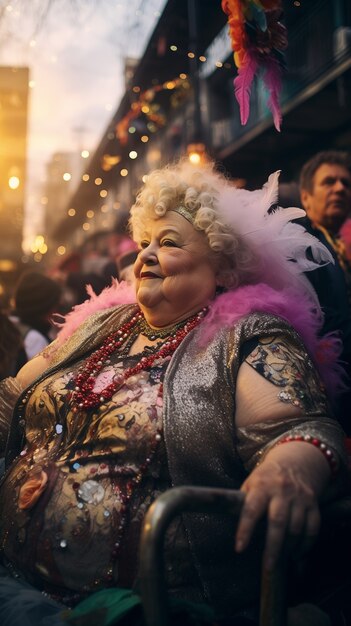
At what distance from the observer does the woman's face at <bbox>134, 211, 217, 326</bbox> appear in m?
2.11

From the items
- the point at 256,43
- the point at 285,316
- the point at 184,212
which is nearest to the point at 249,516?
Answer: the point at 285,316

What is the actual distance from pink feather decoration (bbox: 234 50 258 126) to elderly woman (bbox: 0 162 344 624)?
0.98 feet

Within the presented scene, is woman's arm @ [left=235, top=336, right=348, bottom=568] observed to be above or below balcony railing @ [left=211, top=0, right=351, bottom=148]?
below

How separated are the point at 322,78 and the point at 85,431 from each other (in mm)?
7597

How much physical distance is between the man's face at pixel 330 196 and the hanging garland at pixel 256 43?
130cm

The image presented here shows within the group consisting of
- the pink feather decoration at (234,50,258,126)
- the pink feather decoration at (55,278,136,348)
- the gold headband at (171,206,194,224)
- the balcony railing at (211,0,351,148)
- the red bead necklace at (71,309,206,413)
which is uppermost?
the balcony railing at (211,0,351,148)

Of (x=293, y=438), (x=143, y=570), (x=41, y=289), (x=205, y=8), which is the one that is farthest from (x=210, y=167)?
(x=205, y=8)

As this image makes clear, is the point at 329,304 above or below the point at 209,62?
below

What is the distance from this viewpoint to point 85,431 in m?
1.97

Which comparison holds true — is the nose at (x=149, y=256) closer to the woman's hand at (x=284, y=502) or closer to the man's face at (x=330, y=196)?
the woman's hand at (x=284, y=502)

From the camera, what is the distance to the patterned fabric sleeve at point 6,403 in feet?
7.72

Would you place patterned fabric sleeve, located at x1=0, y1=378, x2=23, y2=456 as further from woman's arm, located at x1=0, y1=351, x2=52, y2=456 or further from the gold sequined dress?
the gold sequined dress

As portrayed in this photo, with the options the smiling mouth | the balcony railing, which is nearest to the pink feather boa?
the smiling mouth

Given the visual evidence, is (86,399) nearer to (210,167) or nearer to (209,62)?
(210,167)
